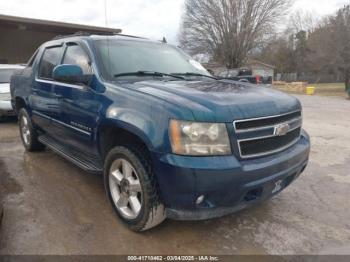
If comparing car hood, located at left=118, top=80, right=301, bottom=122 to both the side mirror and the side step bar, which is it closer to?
the side mirror

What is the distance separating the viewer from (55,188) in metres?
3.99

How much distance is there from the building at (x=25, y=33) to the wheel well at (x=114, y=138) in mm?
18709

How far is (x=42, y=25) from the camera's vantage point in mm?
20781

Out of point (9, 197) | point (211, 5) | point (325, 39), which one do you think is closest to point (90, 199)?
point (9, 197)

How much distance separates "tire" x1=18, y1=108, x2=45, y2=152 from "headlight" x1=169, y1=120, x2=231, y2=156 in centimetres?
358

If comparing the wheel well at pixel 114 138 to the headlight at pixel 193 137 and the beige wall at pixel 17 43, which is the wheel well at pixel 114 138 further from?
the beige wall at pixel 17 43

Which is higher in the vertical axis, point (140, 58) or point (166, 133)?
point (140, 58)

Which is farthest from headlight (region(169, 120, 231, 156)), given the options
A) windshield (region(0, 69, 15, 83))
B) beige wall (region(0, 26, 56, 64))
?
beige wall (region(0, 26, 56, 64))

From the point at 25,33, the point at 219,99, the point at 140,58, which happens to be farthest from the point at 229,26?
the point at 219,99

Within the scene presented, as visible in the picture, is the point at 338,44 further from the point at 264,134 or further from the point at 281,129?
the point at 264,134

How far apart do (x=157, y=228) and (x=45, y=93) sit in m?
2.55

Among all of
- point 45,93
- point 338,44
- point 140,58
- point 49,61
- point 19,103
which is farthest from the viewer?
point 338,44

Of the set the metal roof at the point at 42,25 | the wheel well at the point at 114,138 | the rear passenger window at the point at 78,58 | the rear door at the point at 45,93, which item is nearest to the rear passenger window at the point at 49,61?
the rear door at the point at 45,93

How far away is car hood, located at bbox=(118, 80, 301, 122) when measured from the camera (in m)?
2.52
